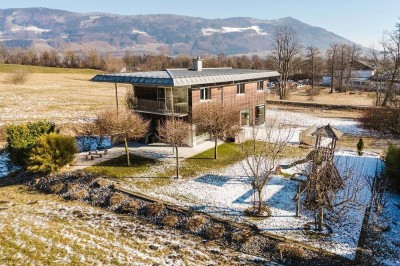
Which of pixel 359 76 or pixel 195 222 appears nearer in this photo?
pixel 195 222

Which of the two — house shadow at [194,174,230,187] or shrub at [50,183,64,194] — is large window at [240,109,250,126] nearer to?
house shadow at [194,174,230,187]

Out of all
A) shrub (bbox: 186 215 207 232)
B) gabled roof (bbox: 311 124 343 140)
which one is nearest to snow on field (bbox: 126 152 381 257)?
shrub (bbox: 186 215 207 232)

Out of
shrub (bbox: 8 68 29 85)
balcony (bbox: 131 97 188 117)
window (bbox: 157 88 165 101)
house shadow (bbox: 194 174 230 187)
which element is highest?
shrub (bbox: 8 68 29 85)

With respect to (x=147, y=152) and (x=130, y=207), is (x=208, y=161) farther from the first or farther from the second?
(x=130, y=207)

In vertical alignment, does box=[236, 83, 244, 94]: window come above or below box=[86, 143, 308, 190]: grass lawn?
above

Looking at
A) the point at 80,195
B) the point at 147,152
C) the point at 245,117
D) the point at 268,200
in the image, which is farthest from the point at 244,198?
the point at 245,117

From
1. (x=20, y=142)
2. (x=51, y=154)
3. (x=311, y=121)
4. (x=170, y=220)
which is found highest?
(x=20, y=142)
